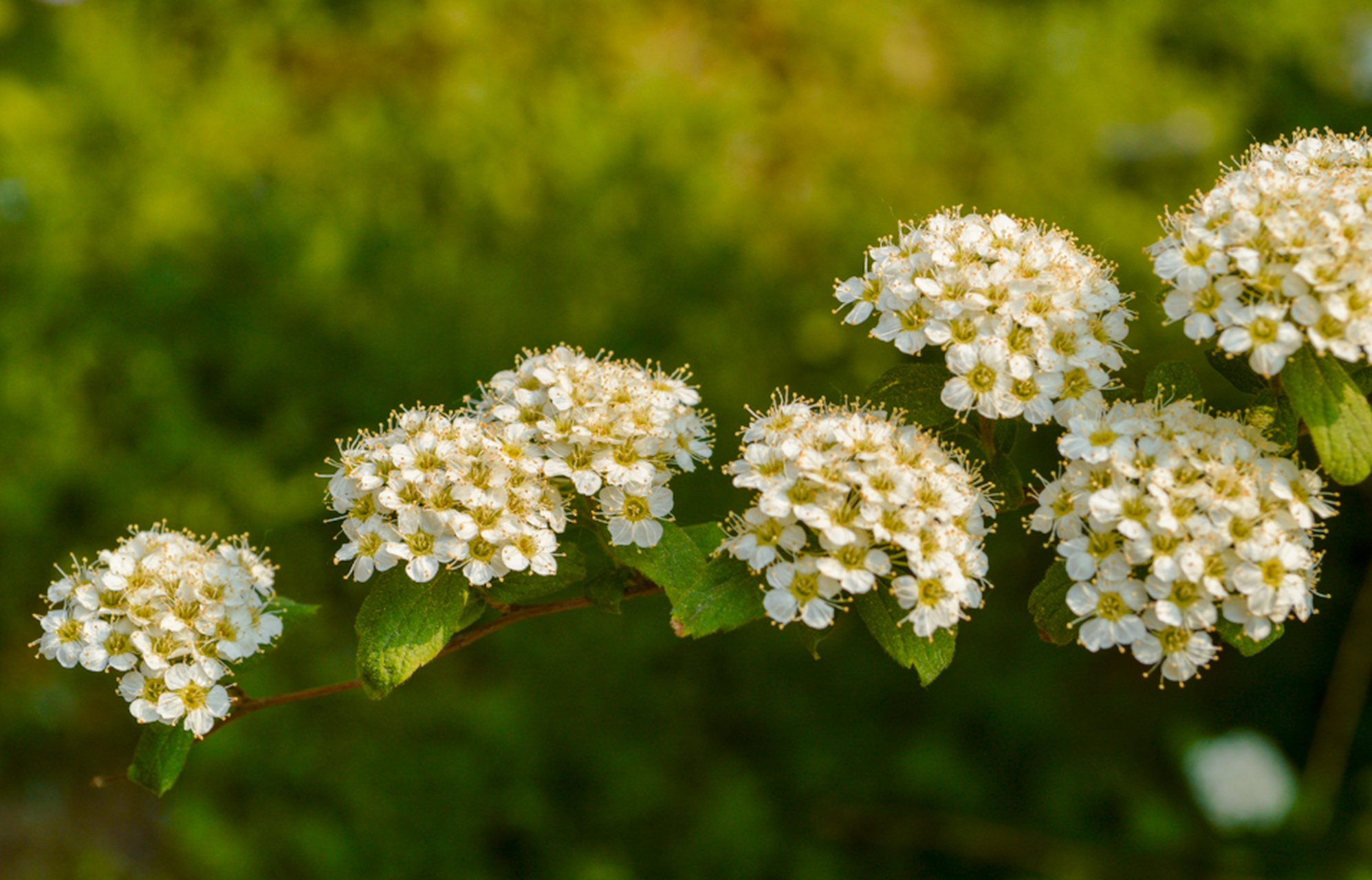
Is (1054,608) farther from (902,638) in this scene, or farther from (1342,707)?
(1342,707)

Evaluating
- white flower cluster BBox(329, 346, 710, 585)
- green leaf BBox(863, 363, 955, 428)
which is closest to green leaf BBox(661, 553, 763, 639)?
white flower cluster BBox(329, 346, 710, 585)

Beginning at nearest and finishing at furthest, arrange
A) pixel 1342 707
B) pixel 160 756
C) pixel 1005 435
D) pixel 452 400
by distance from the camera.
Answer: pixel 160 756
pixel 1005 435
pixel 452 400
pixel 1342 707

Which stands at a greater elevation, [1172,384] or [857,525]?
[1172,384]

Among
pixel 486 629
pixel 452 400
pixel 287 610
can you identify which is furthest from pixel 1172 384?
pixel 452 400

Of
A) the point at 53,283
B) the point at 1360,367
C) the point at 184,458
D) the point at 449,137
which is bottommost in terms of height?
the point at 1360,367

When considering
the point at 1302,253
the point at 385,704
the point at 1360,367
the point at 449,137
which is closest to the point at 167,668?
the point at 1302,253

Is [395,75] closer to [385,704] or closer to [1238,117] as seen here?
[385,704]

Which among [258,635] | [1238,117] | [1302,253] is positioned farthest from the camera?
[1238,117]
